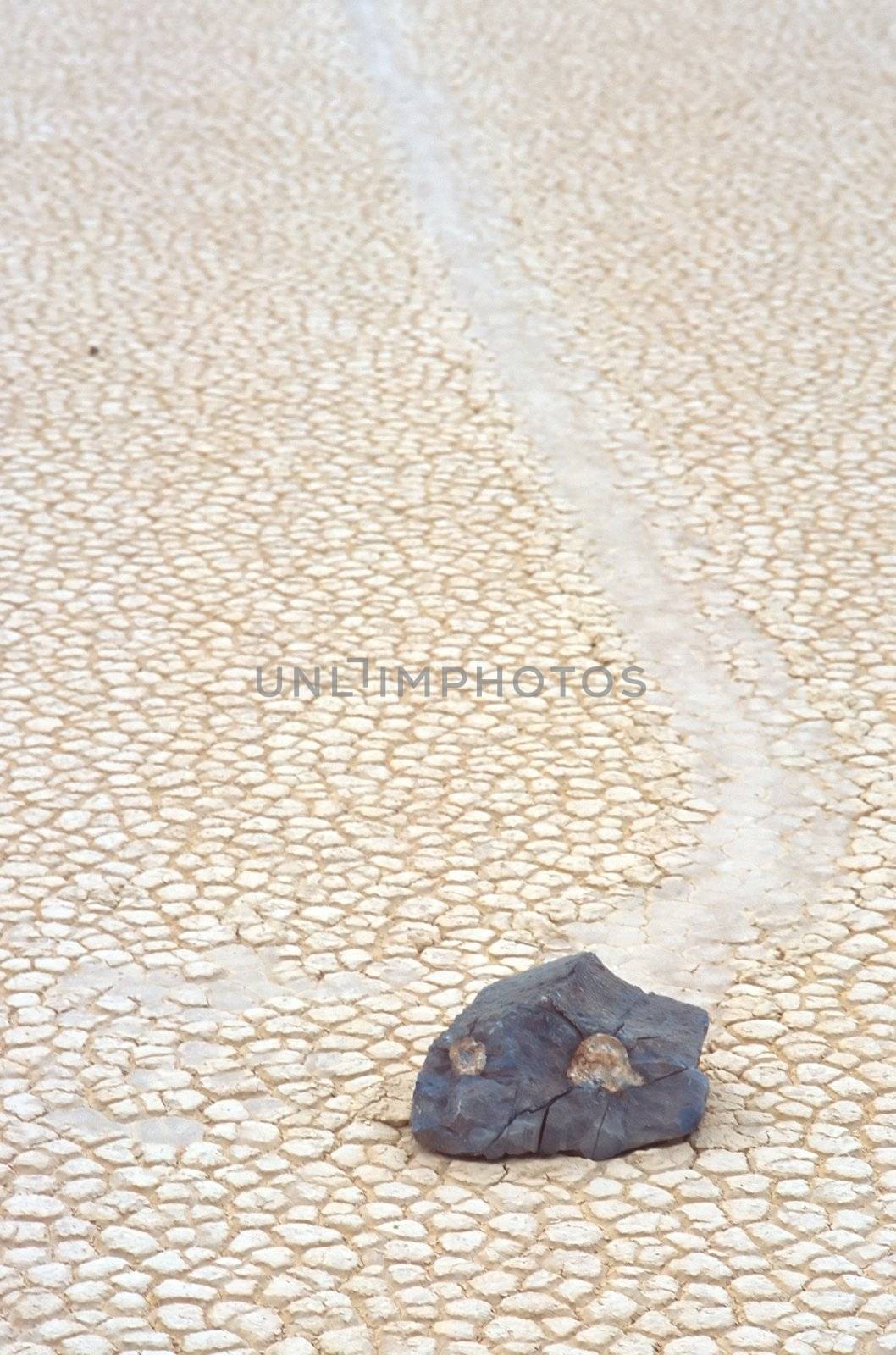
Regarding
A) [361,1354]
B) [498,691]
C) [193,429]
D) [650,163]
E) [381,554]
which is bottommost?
[361,1354]

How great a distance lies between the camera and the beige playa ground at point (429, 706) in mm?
2848

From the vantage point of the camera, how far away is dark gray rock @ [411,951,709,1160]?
3.02 m

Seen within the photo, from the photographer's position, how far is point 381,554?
521cm

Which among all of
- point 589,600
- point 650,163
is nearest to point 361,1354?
point 589,600

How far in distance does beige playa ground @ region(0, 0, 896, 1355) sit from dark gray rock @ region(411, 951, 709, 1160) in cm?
5

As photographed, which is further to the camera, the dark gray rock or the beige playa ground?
the dark gray rock

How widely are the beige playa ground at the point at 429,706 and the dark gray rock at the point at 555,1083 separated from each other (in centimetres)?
5

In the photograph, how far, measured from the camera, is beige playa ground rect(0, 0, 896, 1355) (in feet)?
9.34

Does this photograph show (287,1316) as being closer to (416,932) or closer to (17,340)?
(416,932)

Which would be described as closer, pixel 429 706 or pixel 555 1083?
pixel 555 1083

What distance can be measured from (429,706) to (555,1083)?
5.30ft

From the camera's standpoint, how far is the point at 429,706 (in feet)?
14.7

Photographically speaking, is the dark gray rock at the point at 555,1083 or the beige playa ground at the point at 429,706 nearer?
the beige playa ground at the point at 429,706

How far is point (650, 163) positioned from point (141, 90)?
9.71 ft
